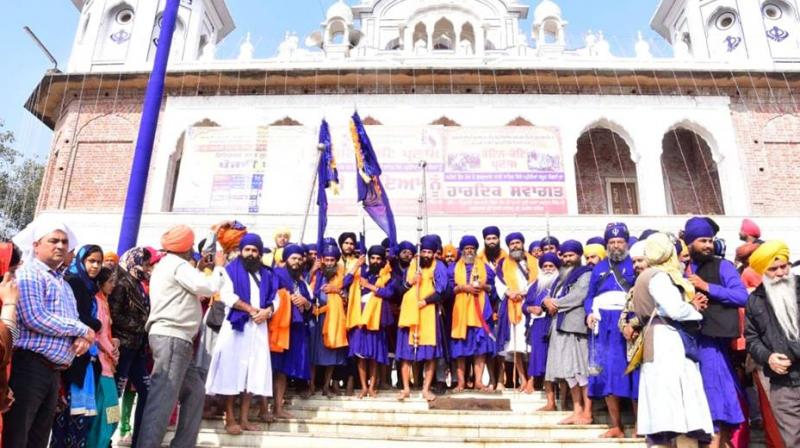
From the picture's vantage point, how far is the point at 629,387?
12.8ft

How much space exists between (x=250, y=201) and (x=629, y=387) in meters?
9.99

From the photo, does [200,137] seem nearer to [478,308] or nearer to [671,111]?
[478,308]

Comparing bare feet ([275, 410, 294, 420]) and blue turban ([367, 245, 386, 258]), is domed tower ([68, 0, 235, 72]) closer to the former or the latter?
blue turban ([367, 245, 386, 258])

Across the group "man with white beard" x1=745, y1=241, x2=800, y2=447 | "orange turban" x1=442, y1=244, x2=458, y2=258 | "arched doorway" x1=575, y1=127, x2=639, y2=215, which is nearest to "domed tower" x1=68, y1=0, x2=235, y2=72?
"arched doorway" x1=575, y1=127, x2=639, y2=215

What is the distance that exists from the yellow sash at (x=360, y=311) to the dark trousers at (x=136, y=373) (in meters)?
1.95

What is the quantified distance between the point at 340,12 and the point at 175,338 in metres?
19.3

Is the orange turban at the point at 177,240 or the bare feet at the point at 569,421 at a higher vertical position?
the orange turban at the point at 177,240

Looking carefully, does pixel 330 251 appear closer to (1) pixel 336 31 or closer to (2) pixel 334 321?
(2) pixel 334 321

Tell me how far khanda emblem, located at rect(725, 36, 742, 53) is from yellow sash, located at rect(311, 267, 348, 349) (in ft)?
51.3

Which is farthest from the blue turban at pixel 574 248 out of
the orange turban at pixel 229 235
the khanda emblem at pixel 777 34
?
the khanda emblem at pixel 777 34

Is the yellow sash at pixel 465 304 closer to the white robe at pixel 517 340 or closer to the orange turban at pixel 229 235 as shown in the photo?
the white robe at pixel 517 340

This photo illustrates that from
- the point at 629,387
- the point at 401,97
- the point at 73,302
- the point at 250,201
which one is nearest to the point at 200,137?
the point at 250,201

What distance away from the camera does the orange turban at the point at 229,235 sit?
169 inches

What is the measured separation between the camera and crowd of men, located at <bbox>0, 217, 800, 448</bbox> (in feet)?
9.77
